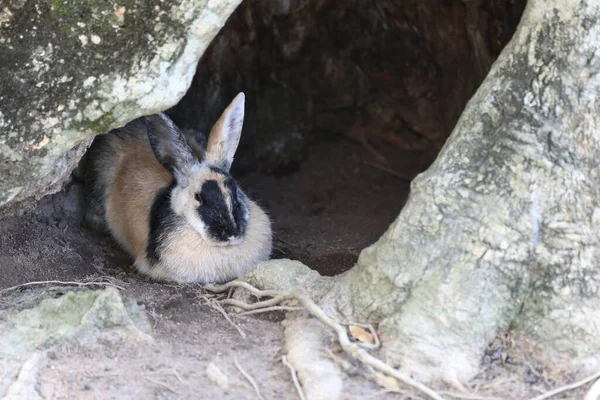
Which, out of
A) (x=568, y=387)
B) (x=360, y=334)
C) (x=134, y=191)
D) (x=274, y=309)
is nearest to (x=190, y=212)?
(x=134, y=191)

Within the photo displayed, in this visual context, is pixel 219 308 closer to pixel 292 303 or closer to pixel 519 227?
pixel 292 303


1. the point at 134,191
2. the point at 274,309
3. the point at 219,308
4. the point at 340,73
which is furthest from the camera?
the point at 340,73

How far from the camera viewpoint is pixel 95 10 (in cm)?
342

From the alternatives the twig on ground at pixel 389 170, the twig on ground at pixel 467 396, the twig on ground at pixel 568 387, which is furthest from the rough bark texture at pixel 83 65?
the twig on ground at pixel 389 170

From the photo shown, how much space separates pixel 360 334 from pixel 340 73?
3.75 m

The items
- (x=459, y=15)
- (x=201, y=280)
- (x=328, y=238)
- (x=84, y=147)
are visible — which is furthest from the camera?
(x=328, y=238)

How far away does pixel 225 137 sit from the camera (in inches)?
202

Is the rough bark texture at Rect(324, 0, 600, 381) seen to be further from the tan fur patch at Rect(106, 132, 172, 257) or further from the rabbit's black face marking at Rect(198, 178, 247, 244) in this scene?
the tan fur patch at Rect(106, 132, 172, 257)

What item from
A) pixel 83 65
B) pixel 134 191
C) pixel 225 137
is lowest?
pixel 134 191

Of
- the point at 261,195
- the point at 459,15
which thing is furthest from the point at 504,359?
the point at 261,195

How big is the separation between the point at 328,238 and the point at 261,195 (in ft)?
3.83

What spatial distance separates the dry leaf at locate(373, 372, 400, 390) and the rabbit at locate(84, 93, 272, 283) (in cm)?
177

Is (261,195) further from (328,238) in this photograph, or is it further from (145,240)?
(145,240)

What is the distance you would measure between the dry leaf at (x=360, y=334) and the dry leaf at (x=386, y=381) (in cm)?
22
